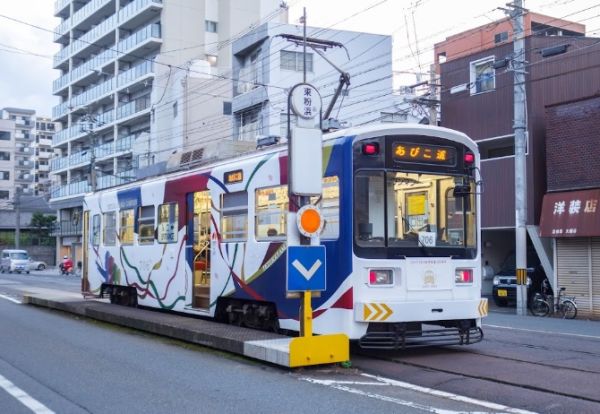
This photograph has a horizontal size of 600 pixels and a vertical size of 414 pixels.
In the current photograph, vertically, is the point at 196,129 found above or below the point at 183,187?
above

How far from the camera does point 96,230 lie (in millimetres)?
18562

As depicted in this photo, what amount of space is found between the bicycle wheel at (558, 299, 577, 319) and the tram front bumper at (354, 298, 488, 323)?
1214cm

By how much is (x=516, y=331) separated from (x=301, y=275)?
24.8 feet

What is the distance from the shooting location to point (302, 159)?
9523 mm

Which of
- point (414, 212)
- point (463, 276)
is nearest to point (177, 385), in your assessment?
point (414, 212)

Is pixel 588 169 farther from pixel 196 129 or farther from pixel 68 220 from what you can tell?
pixel 68 220

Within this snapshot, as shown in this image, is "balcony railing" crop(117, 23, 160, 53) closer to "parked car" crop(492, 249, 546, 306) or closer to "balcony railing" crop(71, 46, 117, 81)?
"balcony railing" crop(71, 46, 117, 81)

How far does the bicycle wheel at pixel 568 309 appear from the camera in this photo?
21.3 metres

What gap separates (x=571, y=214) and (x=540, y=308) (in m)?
3.08

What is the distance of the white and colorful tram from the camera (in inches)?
385

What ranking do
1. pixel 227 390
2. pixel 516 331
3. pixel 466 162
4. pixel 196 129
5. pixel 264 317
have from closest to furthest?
pixel 227 390, pixel 466 162, pixel 264 317, pixel 516 331, pixel 196 129

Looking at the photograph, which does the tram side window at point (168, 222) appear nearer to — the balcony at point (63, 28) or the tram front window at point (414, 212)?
the tram front window at point (414, 212)

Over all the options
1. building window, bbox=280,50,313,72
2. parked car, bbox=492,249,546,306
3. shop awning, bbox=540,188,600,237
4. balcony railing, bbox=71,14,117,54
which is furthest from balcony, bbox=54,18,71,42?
shop awning, bbox=540,188,600,237

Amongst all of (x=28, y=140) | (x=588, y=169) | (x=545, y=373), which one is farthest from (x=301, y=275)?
(x=28, y=140)
